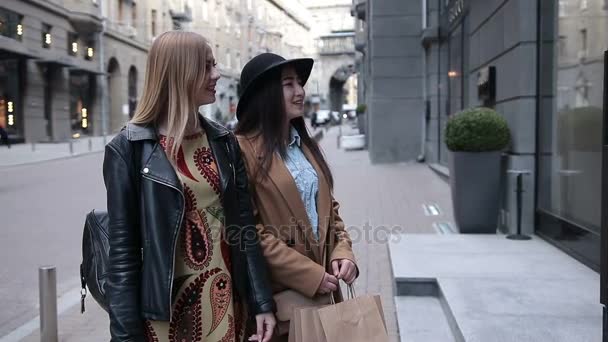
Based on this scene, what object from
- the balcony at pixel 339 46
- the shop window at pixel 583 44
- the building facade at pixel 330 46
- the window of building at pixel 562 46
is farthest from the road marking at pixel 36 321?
the balcony at pixel 339 46

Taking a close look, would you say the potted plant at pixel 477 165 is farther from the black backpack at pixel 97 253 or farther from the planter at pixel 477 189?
the black backpack at pixel 97 253

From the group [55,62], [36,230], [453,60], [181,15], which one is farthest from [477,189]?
[181,15]

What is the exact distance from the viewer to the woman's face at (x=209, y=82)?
8.04ft

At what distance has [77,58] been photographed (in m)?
40.1

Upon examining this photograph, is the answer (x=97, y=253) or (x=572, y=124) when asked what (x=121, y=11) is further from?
(x=97, y=253)

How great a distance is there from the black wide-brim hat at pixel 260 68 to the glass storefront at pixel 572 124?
469cm

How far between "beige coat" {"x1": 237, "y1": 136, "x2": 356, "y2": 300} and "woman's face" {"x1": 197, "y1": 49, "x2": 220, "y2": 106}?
0.95 feet

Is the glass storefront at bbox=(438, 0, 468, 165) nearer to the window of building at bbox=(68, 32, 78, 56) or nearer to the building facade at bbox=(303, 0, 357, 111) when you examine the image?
the window of building at bbox=(68, 32, 78, 56)

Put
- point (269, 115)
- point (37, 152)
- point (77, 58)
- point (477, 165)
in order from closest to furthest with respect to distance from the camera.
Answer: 1. point (269, 115)
2. point (477, 165)
3. point (37, 152)
4. point (77, 58)

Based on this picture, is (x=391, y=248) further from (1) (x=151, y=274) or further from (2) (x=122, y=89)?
(2) (x=122, y=89)

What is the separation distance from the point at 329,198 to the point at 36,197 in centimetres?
1357

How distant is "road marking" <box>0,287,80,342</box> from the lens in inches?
214

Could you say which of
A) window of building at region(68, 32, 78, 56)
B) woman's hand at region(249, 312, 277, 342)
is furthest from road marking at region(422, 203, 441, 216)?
window of building at region(68, 32, 78, 56)

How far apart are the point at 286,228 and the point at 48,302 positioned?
3073mm
